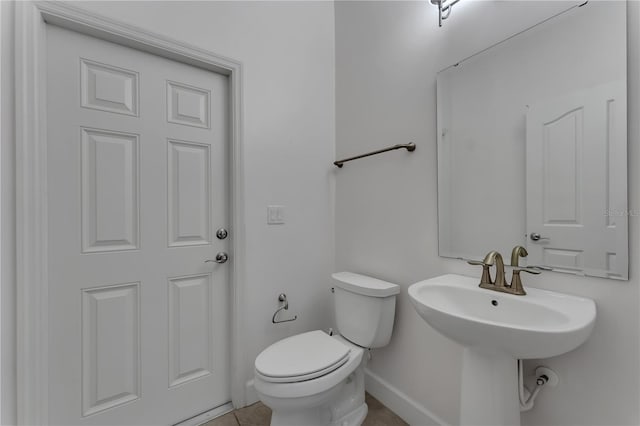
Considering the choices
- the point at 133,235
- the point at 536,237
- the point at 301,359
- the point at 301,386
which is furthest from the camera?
the point at 133,235

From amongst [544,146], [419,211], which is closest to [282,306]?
[419,211]

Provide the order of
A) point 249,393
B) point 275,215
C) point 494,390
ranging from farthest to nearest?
point 275,215 → point 249,393 → point 494,390

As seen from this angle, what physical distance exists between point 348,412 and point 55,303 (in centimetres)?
138

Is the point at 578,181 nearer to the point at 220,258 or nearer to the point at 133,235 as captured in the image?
the point at 220,258

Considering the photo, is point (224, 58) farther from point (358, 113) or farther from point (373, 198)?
point (373, 198)

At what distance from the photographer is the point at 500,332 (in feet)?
2.41

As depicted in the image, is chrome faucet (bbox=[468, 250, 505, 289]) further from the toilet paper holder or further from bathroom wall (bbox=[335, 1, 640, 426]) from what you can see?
the toilet paper holder

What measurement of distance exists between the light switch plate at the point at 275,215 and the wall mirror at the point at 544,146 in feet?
2.84

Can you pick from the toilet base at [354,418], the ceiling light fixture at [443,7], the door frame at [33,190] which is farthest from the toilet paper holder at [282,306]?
the ceiling light fixture at [443,7]

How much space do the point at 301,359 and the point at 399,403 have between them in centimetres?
66

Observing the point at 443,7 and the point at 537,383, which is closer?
the point at 537,383

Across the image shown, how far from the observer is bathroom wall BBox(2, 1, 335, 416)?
148 centimetres

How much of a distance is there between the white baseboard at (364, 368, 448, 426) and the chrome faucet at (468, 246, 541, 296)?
71 cm

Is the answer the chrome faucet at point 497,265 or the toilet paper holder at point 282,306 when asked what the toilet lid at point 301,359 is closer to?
the toilet paper holder at point 282,306
